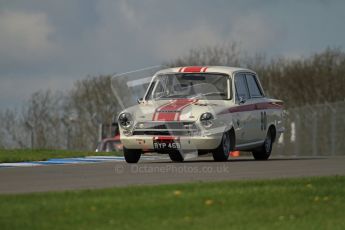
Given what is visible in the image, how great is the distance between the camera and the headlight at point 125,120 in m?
19.5

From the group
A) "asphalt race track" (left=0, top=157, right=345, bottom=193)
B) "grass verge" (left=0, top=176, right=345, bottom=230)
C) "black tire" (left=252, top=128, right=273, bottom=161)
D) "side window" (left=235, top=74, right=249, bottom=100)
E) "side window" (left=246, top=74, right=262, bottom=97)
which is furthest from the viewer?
"black tire" (left=252, top=128, right=273, bottom=161)

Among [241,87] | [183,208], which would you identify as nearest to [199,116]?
[241,87]

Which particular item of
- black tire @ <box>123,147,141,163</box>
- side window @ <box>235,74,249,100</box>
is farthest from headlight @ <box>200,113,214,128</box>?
side window @ <box>235,74,249,100</box>

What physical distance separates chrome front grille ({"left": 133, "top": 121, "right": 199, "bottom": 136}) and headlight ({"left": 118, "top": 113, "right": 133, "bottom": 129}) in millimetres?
337

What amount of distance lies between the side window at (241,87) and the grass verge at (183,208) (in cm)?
838

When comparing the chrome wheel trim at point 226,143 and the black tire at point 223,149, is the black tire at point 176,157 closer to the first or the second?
the black tire at point 223,149

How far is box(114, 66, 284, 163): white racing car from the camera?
19.3m

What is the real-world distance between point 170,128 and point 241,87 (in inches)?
106

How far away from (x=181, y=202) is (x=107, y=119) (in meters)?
73.1

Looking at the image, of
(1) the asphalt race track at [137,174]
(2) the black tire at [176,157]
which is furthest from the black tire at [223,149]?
(2) the black tire at [176,157]

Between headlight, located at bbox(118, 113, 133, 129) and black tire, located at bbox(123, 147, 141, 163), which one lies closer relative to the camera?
headlight, located at bbox(118, 113, 133, 129)

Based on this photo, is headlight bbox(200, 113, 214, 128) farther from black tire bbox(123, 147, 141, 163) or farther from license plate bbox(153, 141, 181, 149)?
black tire bbox(123, 147, 141, 163)

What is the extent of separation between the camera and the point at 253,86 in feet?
73.2

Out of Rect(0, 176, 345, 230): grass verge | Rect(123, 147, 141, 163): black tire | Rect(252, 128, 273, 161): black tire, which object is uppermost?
Rect(0, 176, 345, 230): grass verge
